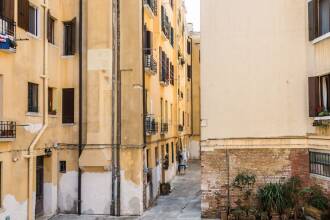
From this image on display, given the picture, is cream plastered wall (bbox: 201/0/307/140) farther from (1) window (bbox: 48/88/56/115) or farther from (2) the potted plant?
(1) window (bbox: 48/88/56/115)

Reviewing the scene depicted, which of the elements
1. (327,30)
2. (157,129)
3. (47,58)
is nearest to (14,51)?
(47,58)

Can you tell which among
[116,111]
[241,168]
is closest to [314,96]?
[241,168]

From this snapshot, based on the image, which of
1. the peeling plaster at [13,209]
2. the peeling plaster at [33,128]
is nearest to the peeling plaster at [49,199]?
the peeling plaster at [13,209]

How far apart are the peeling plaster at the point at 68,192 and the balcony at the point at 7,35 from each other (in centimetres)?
686

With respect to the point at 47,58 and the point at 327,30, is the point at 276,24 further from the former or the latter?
the point at 47,58

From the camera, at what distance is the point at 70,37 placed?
→ 20.7 meters

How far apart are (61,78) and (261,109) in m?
9.30

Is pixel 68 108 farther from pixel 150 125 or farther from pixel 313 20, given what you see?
pixel 313 20

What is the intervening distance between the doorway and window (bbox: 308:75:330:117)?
11.7 meters

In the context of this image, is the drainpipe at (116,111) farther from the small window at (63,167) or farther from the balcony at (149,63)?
the small window at (63,167)

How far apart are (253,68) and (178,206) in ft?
25.1

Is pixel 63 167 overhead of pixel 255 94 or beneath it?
beneath

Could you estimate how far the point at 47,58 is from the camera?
18.8 meters

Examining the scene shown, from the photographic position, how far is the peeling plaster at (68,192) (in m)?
19.9
